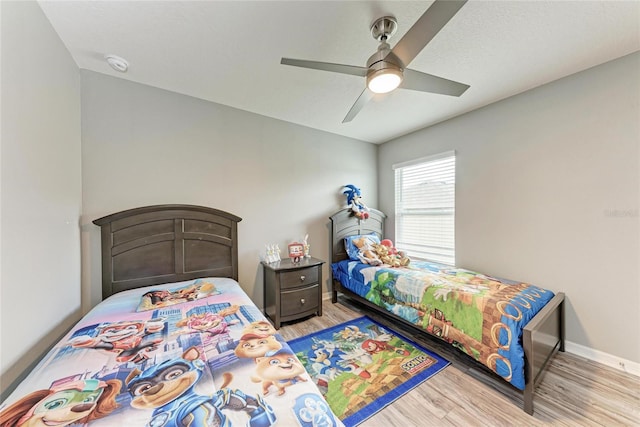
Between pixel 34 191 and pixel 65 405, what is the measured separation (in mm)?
1204

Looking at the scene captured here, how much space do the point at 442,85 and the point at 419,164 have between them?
74.8 inches

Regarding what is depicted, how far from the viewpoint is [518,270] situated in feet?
7.68

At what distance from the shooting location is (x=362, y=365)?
1.88m

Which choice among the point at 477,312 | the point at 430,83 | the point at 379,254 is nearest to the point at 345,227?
the point at 379,254

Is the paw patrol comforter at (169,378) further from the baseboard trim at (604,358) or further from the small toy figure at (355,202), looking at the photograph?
the baseboard trim at (604,358)

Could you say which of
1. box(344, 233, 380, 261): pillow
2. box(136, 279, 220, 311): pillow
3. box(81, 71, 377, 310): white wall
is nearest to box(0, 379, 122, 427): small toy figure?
box(136, 279, 220, 311): pillow

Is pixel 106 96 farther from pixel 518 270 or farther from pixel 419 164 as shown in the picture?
pixel 518 270

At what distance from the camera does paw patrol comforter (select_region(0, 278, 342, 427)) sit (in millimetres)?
742

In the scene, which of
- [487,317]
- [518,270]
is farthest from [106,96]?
[518,270]

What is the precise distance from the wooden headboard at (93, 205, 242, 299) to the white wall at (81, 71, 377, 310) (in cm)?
12

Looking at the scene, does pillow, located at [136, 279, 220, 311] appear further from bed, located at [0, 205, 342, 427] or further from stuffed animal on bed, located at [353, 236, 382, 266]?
stuffed animal on bed, located at [353, 236, 382, 266]

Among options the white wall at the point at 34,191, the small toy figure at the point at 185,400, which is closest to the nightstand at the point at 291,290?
the small toy figure at the point at 185,400

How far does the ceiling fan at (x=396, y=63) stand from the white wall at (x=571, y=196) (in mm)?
1353

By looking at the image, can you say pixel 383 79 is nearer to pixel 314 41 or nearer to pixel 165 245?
pixel 314 41
